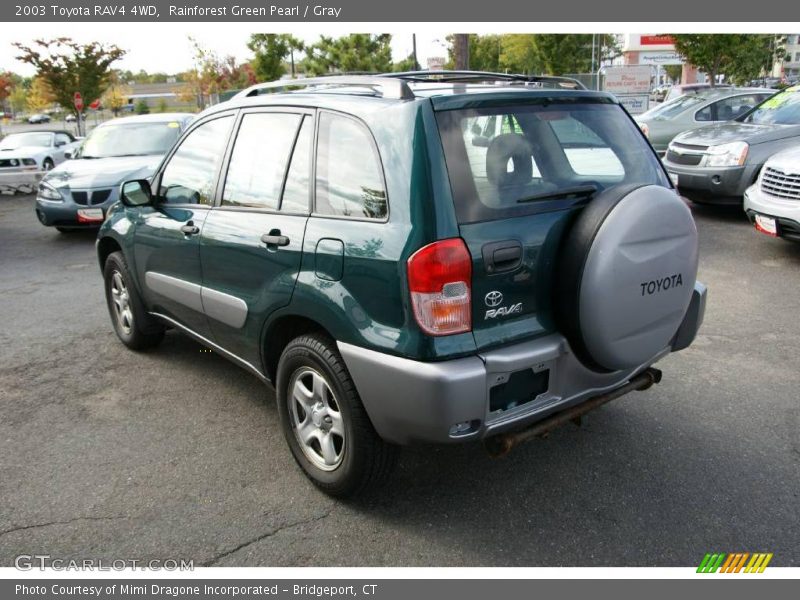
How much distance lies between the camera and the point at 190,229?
3895 millimetres

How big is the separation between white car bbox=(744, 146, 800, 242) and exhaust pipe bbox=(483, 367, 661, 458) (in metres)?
4.19

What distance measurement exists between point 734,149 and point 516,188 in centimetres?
693

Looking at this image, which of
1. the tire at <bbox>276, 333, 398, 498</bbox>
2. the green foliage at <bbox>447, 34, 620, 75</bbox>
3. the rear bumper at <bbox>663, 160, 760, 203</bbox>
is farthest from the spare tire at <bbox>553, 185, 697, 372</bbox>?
the green foliage at <bbox>447, 34, 620, 75</bbox>

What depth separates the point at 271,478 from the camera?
3.37m

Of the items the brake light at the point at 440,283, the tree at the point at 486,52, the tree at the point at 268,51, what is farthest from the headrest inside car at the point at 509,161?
the tree at the point at 486,52

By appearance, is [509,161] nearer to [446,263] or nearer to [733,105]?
[446,263]

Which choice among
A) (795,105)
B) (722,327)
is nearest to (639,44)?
(795,105)

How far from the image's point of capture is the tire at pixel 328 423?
9.48 ft

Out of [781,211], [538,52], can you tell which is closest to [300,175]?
[781,211]

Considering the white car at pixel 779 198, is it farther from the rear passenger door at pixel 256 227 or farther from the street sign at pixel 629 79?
the street sign at pixel 629 79

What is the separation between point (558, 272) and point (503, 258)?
294 mm

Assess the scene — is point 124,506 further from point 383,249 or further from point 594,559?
point 594,559

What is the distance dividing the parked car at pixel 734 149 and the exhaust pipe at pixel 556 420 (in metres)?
6.21

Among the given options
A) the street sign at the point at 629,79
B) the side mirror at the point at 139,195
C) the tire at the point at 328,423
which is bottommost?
the tire at the point at 328,423
